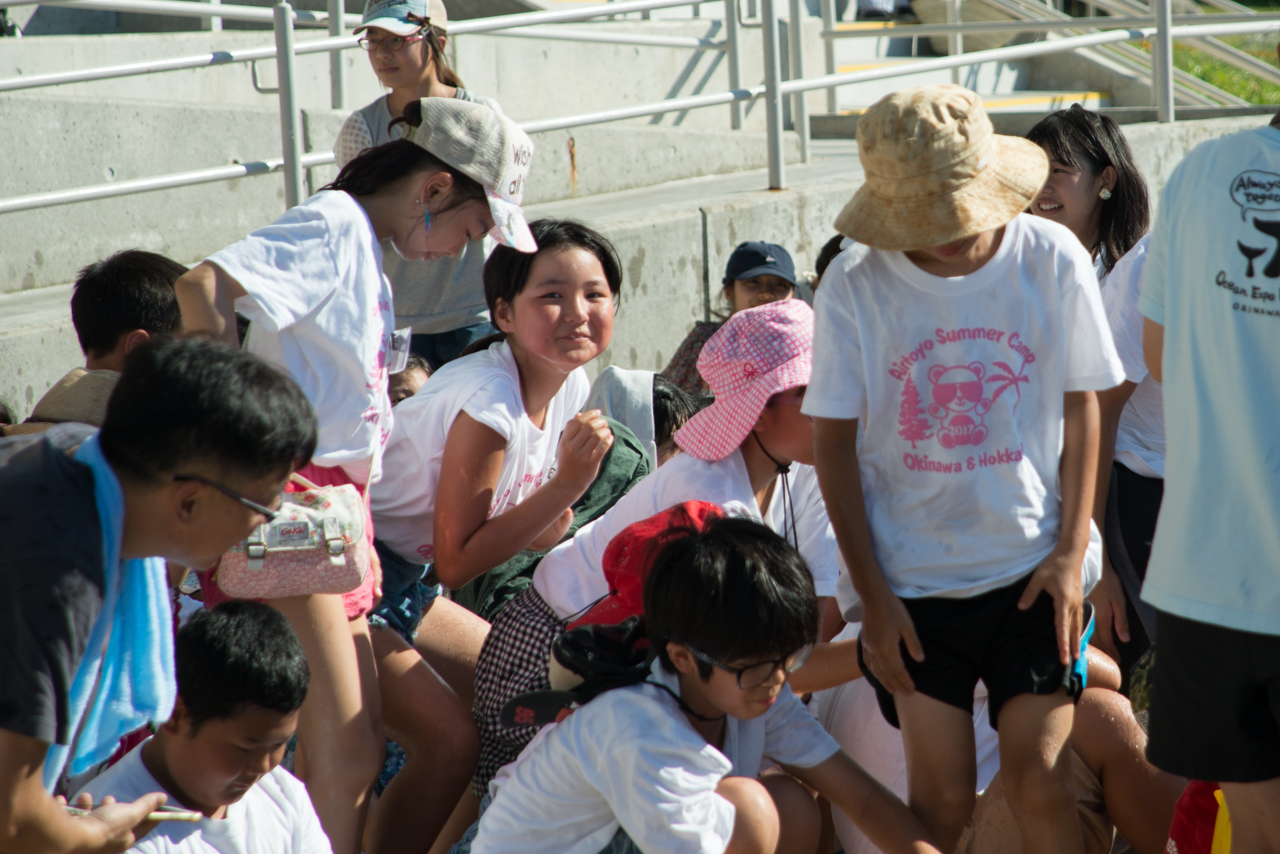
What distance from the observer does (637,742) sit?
2172 mm

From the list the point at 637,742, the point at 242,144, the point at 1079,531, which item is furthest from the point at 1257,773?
the point at 242,144

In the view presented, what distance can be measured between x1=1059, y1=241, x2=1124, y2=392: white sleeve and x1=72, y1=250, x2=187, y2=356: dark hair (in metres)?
1.90

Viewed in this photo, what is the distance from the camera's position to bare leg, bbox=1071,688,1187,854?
8.79ft

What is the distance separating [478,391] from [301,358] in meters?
0.50

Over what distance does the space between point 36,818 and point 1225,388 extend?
67.6 inches

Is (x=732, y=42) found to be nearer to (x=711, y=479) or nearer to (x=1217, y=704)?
(x=711, y=479)

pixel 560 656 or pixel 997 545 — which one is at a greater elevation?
pixel 997 545

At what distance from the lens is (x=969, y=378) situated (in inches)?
88.5

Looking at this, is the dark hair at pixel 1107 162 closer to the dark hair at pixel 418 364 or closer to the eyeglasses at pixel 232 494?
the dark hair at pixel 418 364

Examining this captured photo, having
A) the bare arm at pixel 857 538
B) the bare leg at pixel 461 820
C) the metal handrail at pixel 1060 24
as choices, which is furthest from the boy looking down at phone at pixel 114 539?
the metal handrail at pixel 1060 24

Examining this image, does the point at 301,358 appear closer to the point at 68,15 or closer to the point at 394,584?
the point at 394,584

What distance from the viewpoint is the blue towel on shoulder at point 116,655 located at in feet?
5.05

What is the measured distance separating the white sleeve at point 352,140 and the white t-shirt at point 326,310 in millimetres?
1338

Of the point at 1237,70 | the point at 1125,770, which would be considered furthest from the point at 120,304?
the point at 1237,70
